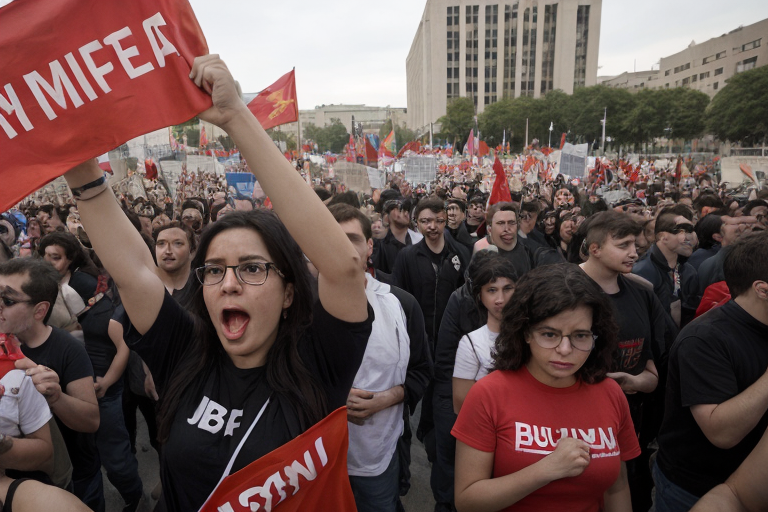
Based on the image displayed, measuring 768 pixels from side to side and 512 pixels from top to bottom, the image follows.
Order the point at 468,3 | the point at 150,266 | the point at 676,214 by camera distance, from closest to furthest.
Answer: the point at 150,266 → the point at 676,214 → the point at 468,3

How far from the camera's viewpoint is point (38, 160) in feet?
4.68

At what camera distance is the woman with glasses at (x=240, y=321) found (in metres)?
1.29

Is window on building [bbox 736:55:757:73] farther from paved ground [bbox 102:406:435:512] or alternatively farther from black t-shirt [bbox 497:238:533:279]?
paved ground [bbox 102:406:435:512]

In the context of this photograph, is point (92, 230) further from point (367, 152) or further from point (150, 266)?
point (367, 152)

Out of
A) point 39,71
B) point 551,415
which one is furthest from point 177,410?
point 551,415

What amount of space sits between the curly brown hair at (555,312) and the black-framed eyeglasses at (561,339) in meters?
0.05

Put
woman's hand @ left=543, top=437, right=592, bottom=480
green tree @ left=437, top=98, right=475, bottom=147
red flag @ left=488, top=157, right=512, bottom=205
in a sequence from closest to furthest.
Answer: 1. woman's hand @ left=543, top=437, right=592, bottom=480
2. red flag @ left=488, top=157, right=512, bottom=205
3. green tree @ left=437, top=98, right=475, bottom=147

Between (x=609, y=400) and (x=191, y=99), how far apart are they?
176 centimetres

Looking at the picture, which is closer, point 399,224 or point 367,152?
point 399,224

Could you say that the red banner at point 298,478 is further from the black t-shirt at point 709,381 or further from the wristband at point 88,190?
the black t-shirt at point 709,381

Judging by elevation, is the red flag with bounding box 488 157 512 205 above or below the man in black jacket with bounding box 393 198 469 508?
above

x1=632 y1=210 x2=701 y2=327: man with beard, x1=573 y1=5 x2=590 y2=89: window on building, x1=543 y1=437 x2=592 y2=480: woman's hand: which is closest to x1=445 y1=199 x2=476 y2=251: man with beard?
x1=632 y1=210 x2=701 y2=327: man with beard

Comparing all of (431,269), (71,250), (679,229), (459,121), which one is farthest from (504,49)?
(71,250)

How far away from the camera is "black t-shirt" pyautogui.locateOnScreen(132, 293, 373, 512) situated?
1.36m
